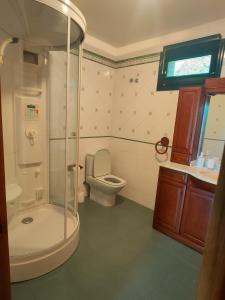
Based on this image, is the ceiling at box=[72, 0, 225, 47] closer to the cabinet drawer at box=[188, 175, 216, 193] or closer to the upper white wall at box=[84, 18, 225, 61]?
the upper white wall at box=[84, 18, 225, 61]

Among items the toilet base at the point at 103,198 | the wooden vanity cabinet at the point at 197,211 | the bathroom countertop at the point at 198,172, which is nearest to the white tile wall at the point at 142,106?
the bathroom countertop at the point at 198,172

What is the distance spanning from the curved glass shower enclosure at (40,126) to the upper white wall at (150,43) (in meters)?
0.85

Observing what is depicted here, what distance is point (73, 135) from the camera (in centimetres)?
215

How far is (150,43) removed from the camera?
264 cm

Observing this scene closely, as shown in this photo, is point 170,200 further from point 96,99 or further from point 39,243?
point 96,99

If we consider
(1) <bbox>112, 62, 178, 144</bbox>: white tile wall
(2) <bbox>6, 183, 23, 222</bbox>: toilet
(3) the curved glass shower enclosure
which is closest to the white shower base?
(3) the curved glass shower enclosure

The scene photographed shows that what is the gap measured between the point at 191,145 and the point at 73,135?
1.40 metres

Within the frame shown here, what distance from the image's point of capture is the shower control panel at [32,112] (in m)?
2.08

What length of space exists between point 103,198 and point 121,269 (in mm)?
1265

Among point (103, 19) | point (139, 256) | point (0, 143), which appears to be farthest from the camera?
point (103, 19)

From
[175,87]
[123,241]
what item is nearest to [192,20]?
[175,87]

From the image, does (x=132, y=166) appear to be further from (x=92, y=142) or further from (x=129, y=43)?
(x=129, y=43)

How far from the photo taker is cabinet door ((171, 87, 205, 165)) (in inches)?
84.0

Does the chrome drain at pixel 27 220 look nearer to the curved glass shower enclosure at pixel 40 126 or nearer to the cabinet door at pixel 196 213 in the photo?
the curved glass shower enclosure at pixel 40 126
